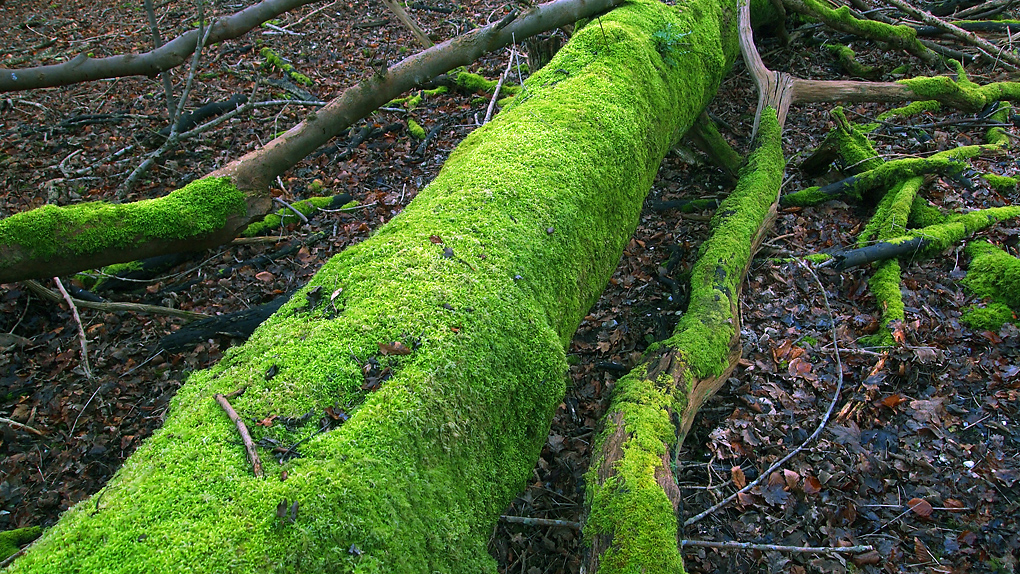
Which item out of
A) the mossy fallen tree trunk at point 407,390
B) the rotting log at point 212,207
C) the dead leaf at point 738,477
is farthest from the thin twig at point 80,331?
the dead leaf at point 738,477

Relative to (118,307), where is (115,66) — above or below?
above

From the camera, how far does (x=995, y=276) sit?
166 inches

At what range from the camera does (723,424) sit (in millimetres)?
3559

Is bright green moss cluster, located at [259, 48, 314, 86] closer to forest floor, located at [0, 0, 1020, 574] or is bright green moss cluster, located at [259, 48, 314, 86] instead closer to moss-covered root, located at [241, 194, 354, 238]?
forest floor, located at [0, 0, 1020, 574]

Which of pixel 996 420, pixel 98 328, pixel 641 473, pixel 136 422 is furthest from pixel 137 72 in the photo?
pixel 996 420

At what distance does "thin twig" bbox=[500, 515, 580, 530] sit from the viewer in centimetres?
292

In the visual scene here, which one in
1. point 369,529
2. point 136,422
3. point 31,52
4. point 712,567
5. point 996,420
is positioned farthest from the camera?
point 31,52

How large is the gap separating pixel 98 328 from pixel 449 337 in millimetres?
3928

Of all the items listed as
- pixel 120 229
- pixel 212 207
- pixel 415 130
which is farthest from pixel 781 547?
pixel 415 130

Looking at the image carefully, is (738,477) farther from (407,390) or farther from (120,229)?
(120,229)

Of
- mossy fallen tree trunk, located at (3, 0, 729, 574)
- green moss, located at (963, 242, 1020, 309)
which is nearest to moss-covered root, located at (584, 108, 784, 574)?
mossy fallen tree trunk, located at (3, 0, 729, 574)

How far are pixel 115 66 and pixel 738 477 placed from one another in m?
6.81

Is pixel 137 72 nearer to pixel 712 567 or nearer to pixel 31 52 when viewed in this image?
pixel 31 52

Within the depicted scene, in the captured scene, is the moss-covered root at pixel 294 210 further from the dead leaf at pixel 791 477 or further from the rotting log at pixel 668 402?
the dead leaf at pixel 791 477
